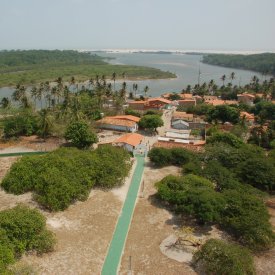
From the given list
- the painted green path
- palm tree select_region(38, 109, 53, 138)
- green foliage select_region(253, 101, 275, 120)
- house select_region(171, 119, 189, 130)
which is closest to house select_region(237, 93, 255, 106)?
green foliage select_region(253, 101, 275, 120)

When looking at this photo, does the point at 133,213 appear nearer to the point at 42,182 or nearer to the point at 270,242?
the point at 42,182

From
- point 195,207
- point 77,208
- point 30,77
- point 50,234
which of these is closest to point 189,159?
point 195,207

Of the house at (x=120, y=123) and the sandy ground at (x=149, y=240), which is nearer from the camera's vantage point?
the sandy ground at (x=149, y=240)

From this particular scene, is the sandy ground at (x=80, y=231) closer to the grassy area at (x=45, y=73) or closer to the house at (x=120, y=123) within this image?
the house at (x=120, y=123)

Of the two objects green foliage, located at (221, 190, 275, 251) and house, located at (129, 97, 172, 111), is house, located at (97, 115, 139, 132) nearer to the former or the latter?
house, located at (129, 97, 172, 111)

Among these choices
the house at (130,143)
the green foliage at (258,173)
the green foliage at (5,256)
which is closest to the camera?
the green foliage at (5,256)

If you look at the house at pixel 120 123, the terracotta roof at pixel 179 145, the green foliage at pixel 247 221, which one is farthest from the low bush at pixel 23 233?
the house at pixel 120 123
